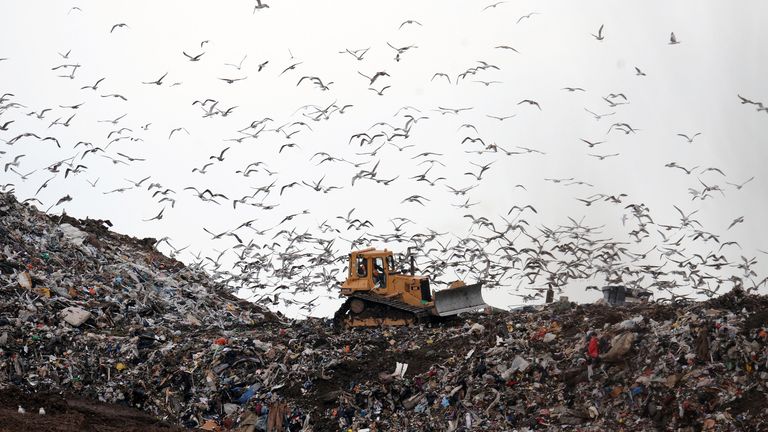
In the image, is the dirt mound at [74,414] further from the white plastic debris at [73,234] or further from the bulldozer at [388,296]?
the white plastic debris at [73,234]

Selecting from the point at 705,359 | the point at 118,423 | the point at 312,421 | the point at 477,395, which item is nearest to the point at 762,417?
the point at 705,359

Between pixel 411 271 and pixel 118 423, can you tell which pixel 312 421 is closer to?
pixel 118 423

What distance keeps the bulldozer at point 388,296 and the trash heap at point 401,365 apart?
1.70 feet

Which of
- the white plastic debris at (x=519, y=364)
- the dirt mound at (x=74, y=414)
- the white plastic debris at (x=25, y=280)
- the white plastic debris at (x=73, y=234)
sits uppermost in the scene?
the white plastic debris at (x=73, y=234)

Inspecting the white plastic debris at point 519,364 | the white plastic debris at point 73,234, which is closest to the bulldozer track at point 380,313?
the white plastic debris at point 519,364

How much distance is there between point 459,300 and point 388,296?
4.31 feet

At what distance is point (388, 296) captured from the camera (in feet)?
56.5

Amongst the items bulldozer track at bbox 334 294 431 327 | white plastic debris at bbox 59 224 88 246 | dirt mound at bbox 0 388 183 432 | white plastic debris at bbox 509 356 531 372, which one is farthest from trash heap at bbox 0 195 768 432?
white plastic debris at bbox 59 224 88 246

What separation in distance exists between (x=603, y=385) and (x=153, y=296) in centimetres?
1021

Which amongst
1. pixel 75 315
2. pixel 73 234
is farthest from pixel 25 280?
pixel 73 234

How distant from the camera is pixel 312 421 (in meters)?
12.0

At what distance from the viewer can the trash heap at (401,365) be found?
10.3 m

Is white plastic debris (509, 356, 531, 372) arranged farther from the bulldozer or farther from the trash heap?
the bulldozer

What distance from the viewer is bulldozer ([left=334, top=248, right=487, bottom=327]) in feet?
55.9
